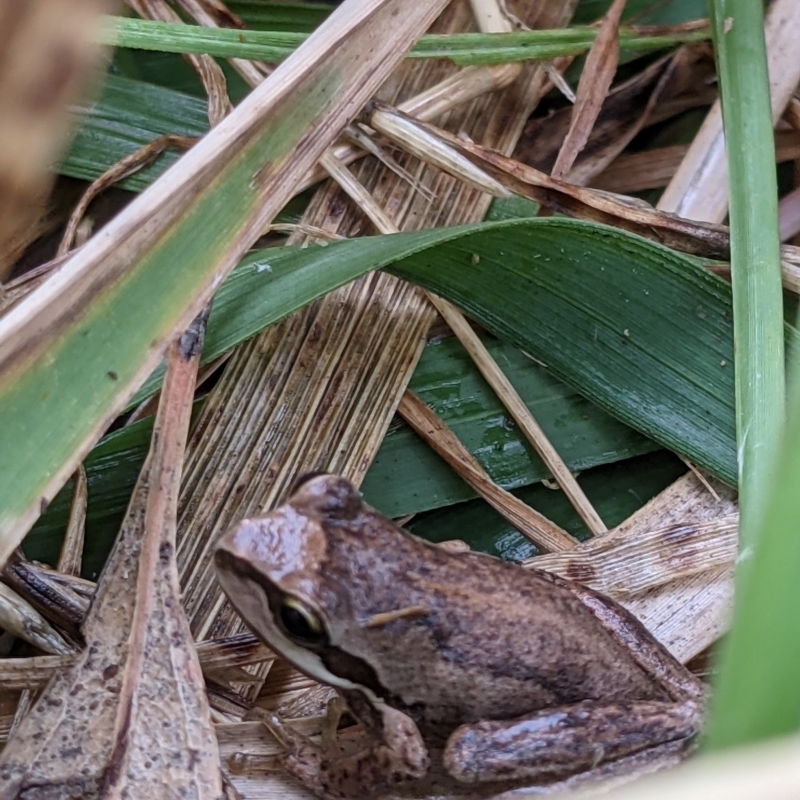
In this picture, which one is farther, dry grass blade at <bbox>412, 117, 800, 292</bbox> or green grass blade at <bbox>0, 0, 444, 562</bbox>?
dry grass blade at <bbox>412, 117, 800, 292</bbox>

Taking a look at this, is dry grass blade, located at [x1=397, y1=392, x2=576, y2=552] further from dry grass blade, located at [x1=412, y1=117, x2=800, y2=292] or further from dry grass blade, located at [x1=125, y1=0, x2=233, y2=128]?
dry grass blade, located at [x1=125, y1=0, x2=233, y2=128]

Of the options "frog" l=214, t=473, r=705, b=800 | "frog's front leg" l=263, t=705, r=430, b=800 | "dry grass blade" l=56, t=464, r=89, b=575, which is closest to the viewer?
"frog" l=214, t=473, r=705, b=800

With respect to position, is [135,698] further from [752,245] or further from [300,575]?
[752,245]

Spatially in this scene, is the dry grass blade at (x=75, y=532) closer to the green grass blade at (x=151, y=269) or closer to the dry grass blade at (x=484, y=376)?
the green grass blade at (x=151, y=269)

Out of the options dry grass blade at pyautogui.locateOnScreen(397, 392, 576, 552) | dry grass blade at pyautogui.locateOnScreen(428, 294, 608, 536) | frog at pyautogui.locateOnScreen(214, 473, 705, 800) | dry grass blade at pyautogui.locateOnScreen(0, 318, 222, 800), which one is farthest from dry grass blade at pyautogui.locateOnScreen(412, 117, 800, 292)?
dry grass blade at pyautogui.locateOnScreen(0, 318, 222, 800)

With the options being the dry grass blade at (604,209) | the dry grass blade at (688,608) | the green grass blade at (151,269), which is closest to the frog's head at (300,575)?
the green grass blade at (151,269)

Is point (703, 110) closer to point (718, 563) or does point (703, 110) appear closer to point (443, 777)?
point (718, 563)

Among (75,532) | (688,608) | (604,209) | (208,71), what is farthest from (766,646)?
(208,71)
